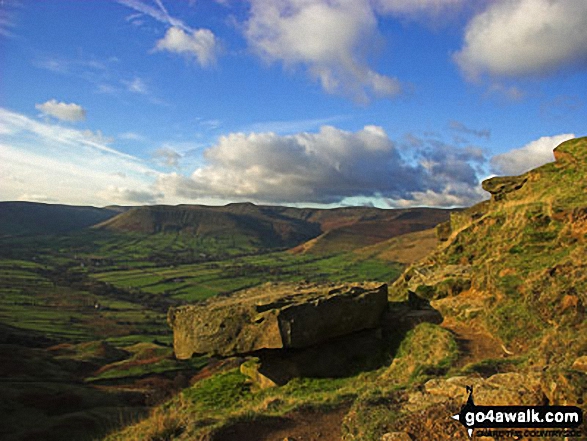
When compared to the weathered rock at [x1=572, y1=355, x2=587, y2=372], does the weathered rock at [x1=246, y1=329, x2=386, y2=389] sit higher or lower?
lower

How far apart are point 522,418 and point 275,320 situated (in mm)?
10573

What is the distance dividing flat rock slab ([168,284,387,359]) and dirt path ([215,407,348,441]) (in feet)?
20.3

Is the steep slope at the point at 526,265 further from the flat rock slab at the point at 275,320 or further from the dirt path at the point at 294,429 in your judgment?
the dirt path at the point at 294,429

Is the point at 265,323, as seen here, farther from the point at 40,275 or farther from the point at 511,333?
the point at 40,275

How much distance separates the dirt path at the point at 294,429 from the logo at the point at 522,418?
2.92 meters

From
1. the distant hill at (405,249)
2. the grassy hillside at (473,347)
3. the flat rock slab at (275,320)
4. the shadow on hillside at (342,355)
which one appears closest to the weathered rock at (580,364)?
the grassy hillside at (473,347)

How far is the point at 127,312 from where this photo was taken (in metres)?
97.1

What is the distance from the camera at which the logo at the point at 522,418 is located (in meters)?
5.64

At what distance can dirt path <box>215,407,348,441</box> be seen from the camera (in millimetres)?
8281

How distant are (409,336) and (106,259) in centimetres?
20166

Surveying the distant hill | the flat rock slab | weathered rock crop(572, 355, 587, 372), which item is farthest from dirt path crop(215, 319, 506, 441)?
the distant hill

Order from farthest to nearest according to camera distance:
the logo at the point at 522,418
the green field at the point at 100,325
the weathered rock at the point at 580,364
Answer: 1. the green field at the point at 100,325
2. the weathered rock at the point at 580,364
3. the logo at the point at 522,418

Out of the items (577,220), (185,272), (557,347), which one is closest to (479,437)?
(557,347)

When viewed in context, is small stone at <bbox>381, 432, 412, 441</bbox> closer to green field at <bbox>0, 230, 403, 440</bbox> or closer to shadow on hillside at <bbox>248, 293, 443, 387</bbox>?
shadow on hillside at <bbox>248, 293, 443, 387</bbox>
